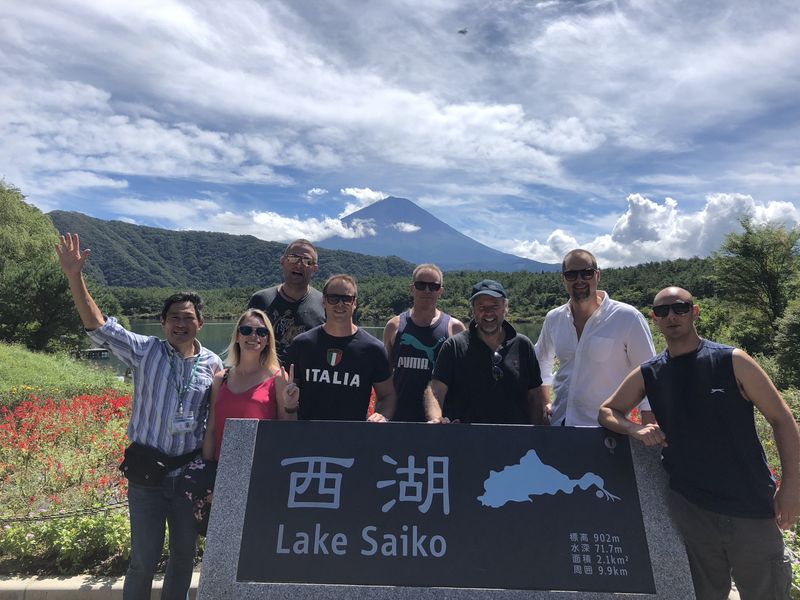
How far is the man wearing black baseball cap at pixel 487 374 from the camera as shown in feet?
10.6

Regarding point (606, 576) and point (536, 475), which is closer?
point (606, 576)

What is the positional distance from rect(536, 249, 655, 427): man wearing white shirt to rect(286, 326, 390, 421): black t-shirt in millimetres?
1236

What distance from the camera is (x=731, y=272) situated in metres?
28.2

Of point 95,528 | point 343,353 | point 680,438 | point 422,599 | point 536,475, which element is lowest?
point 95,528

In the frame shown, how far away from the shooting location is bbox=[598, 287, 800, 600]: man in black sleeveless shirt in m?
2.50

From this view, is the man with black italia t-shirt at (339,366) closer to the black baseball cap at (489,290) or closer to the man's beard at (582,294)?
the black baseball cap at (489,290)

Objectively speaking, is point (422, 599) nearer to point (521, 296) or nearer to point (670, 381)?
point (670, 381)

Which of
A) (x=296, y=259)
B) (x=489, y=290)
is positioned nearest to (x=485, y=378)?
(x=489, y=290)

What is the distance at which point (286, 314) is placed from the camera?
13.0 ft

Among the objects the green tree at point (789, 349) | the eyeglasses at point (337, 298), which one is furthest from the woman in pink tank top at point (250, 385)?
the green tree at point (789, 349)

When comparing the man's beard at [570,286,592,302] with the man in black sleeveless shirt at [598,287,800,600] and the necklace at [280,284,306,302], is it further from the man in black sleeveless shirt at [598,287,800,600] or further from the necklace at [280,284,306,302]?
the necklace at [280,284,306,302]

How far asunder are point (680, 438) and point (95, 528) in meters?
3.95

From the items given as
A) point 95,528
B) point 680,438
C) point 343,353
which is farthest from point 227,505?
point 680,438

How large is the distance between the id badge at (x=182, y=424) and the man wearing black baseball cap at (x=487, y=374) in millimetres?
1439
